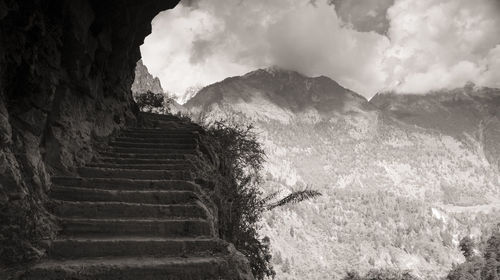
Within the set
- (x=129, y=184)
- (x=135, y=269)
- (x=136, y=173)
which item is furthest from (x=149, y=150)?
(x=135, y=269)

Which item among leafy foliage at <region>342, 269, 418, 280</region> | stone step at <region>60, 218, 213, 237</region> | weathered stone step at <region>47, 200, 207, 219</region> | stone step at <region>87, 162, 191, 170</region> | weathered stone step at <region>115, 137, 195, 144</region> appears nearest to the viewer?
stone step at <region>60, 218, 213, 237</region>

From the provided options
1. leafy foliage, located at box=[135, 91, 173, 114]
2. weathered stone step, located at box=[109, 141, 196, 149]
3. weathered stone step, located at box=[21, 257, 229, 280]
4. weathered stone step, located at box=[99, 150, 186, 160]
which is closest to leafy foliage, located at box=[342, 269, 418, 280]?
leafy foliage, located at box=[135, 91, 173, 114]

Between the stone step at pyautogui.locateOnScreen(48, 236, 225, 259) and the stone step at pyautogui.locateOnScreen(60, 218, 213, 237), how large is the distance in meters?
0.18

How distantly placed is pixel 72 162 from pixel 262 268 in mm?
5798

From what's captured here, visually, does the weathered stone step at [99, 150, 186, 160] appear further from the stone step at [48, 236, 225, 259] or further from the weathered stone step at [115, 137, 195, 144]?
the stone step at [48, 236, 225, 259]

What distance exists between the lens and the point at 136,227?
4617 millimetres

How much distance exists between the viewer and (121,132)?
949 centimetres

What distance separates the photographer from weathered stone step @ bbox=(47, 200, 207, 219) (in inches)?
187

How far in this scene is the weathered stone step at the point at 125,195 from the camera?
16.8ft

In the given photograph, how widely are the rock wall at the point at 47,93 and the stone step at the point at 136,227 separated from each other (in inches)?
11.1

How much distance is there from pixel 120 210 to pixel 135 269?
1.21 m

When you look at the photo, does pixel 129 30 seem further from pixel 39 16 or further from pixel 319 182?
pixel 319 182

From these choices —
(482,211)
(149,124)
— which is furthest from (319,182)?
(149,124)

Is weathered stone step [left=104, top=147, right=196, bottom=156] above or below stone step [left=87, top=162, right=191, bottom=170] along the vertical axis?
above
